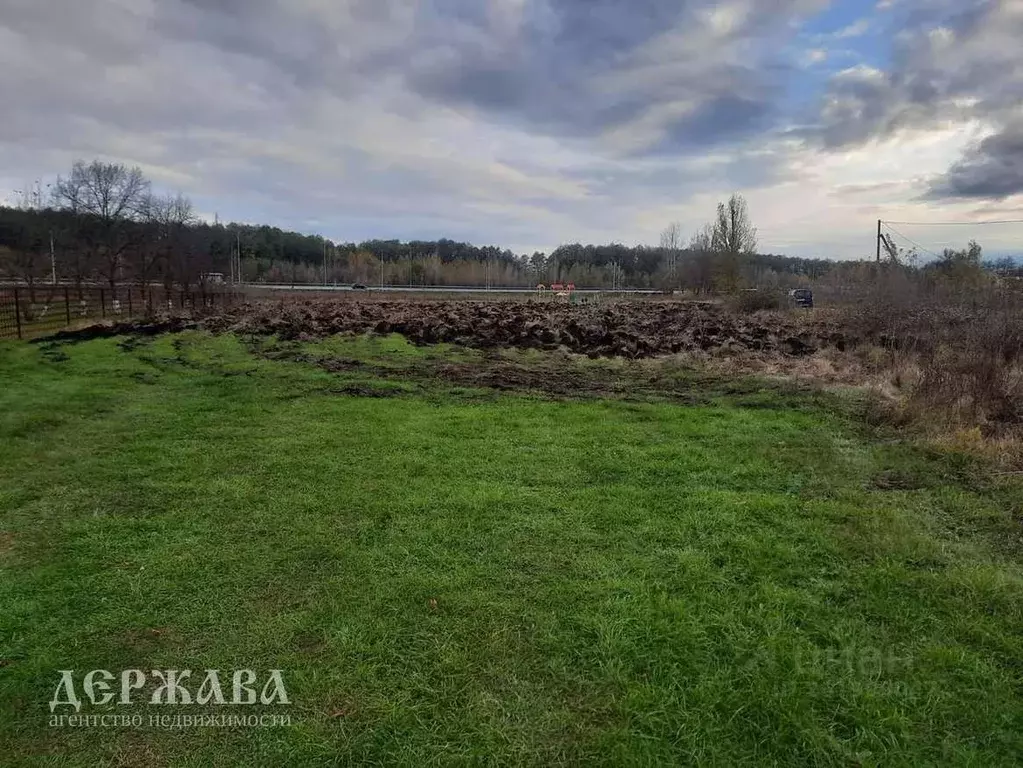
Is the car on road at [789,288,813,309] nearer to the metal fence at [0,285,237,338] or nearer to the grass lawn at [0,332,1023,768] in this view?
the grass lawn at [0,332,1023,768]

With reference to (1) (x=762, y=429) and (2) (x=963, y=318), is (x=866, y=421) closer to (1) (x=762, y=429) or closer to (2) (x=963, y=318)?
(1) (x=762, y=429)

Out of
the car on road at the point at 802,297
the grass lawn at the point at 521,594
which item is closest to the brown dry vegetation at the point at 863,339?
the grass lawn at the point at 521,594

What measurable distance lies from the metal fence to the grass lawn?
48.1ft

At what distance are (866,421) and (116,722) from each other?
9330 mm

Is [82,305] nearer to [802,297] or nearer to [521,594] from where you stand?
[521,594]

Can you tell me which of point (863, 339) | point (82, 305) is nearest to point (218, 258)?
point (82, 305)

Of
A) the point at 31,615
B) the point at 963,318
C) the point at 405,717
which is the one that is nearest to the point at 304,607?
the point at 405,717

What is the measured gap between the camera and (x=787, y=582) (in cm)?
411

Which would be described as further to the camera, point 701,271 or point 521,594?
point 701,271

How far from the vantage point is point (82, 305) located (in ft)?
80.2

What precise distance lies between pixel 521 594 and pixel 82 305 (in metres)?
27.0

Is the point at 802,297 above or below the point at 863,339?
above

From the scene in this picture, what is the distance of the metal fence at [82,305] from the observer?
19391 mm

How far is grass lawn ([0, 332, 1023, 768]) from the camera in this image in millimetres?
2727
